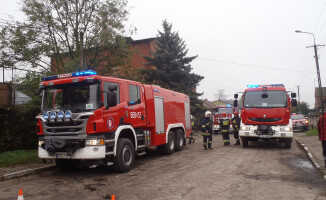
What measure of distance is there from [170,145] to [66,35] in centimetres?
708

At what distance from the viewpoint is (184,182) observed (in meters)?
6.18

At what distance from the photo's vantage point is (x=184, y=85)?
81.4 ft

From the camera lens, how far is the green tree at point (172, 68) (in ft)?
79.0

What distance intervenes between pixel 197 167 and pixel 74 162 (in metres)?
3.89

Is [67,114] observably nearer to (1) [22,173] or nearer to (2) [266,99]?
(1) [22,173]

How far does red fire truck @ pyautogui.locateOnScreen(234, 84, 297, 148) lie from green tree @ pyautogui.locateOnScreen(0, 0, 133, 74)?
6.85 m

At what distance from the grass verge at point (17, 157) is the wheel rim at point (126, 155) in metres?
3.60

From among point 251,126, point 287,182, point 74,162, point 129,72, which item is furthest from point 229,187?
point 129,72

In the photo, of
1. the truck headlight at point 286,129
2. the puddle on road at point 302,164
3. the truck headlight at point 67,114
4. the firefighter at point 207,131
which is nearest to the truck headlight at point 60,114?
the truck headlight at point 67,114

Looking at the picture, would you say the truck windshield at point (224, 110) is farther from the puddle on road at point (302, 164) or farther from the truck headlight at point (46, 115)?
the truck headlight at point (46, 115)

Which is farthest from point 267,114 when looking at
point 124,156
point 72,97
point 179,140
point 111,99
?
point 72,97

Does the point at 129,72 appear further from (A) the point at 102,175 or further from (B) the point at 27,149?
(A) the point at 102,175

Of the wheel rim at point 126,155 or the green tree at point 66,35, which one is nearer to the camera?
the wheel rim at point 126,155

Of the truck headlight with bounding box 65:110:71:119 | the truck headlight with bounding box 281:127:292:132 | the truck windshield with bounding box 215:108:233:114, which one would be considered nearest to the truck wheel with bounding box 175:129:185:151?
the truck headlight with bounding box 281:127:292:132
